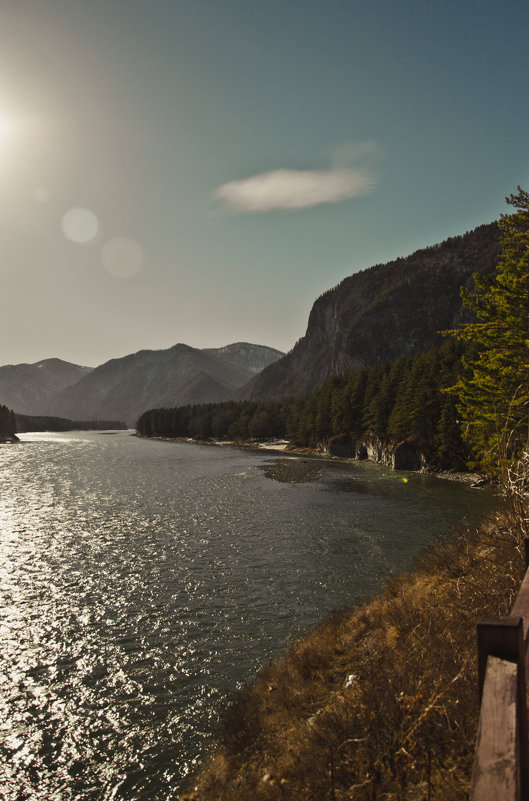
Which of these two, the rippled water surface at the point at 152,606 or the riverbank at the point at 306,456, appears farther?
the riverbank at the point at 306,456

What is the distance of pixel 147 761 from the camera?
35.7 ft

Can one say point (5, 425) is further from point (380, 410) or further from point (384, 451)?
point (384, 451)

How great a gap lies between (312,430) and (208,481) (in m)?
64.4

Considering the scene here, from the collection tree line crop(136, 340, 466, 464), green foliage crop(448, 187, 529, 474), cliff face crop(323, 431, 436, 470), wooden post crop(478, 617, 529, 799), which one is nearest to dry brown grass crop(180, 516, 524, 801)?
wooden post crop(478, 617, 529, 799)

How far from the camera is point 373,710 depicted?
7.63 m

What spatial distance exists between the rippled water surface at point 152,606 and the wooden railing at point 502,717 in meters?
9.99

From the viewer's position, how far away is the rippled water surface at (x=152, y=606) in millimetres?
11297

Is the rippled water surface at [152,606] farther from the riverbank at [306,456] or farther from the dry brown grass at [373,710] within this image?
the riverbank at [306,456]

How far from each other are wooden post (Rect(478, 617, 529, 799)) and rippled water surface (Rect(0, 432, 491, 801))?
9987 mm

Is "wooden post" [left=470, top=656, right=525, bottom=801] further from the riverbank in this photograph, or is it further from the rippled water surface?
the riverbank

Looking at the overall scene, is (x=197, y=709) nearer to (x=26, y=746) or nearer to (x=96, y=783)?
(x=96, y=783)

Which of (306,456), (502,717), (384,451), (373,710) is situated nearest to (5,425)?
(306,456)

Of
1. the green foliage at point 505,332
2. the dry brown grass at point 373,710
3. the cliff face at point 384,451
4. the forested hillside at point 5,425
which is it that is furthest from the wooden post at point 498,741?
the forested hillside at point 5,425

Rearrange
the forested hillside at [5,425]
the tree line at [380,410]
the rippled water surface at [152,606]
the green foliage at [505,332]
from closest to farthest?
the rippled water surface at [152,606]
the green foliage at [505,332]
the tree line at [380,410]
the forested hillside at [5,425]
